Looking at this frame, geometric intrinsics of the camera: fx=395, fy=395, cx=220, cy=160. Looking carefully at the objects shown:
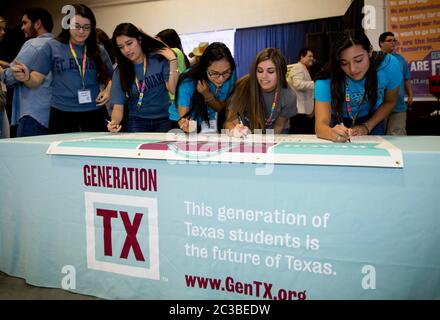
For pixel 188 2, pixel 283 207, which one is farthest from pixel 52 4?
pixel 283 207

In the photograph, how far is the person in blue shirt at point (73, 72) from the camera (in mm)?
1873

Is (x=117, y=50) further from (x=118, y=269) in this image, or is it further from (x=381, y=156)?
(x=381, y=156)

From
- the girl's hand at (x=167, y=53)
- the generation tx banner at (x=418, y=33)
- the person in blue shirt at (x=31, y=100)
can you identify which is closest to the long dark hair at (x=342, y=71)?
the girl's hand at (x=167, y=53)

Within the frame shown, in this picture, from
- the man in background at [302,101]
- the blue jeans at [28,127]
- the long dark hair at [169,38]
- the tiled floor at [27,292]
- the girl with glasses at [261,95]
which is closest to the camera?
the tiled floor at [27,292]

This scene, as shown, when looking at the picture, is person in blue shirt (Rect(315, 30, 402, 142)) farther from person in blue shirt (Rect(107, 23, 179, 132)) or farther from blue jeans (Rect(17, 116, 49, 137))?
blue jeans (Rect(17, 116, 49, 137))

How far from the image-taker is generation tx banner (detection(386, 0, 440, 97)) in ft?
11.8

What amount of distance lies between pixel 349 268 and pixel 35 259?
1.10 m

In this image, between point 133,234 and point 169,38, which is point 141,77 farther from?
point 133,234

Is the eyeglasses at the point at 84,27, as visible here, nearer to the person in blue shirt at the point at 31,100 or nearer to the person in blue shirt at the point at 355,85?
the person in blue shirt at the point at 31,100

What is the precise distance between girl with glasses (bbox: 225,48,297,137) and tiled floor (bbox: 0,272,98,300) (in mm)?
860

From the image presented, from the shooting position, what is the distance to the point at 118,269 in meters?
1.28

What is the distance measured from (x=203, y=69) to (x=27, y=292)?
1.11m

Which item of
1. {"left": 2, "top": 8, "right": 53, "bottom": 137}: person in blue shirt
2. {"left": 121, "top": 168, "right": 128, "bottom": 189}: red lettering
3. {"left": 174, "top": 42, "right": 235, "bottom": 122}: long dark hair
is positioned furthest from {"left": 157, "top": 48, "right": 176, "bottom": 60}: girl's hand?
{"left": 121, "top": 168, "right": 128, "bottom": 189}: red lettering

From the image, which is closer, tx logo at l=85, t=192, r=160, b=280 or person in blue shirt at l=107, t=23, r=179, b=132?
tx logo at l=85, t=192, r=160, b=280
